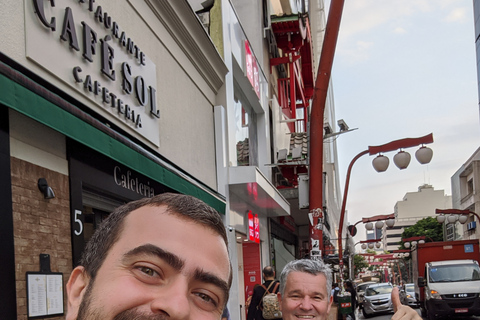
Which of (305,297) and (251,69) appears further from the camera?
(251,69)

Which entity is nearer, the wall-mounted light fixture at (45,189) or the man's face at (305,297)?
the man's face at (305,297)

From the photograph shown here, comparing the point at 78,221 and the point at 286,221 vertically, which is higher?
the point at 78,221

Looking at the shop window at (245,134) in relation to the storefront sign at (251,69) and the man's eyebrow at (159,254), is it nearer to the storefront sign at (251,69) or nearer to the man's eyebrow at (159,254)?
the storefront sign at (251,69)

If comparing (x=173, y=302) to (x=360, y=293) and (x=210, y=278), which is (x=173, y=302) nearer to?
(x=210, y=278)

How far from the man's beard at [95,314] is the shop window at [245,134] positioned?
45.9 ft

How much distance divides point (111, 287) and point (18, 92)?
3.52 metres

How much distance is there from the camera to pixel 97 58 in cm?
707

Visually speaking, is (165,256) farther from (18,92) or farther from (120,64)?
(120,64)

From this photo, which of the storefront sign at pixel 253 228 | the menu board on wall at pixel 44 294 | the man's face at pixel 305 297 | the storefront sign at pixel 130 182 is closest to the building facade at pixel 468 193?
the storefront sign at pixel 253 228

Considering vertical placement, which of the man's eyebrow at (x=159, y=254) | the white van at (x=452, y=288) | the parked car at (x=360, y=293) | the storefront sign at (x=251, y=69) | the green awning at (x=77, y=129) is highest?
the storefront sign at (x=251, y=69)

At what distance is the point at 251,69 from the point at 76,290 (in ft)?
52.5

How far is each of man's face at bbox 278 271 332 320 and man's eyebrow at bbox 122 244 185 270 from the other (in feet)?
9.43

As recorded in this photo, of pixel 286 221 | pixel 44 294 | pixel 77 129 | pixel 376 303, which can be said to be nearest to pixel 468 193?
pixel 376 303

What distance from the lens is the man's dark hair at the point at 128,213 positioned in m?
1.76
